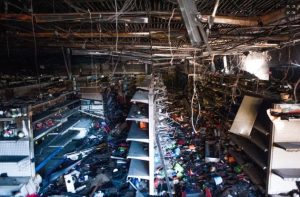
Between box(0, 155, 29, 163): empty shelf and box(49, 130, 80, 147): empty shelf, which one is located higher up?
box(0, 155, 29, 163): empty shelf

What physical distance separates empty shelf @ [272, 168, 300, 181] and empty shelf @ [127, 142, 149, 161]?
1.96 meters

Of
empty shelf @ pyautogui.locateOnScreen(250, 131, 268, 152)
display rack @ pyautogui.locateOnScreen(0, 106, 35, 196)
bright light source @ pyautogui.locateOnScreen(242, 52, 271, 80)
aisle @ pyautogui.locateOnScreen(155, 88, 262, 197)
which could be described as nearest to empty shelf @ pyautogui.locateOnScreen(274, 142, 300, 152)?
empty shelf @ pyautogui.locateOnScreen(250, 131, 268, 152)

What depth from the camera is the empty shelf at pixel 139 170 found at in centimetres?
382

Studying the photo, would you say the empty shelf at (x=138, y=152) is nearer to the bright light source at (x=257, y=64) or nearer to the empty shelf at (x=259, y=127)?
the empty shelf at (x=259, y=127)

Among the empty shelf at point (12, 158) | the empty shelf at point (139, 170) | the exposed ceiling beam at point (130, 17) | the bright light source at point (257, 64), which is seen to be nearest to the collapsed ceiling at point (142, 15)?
the exposed ceiling beam at point (130, 17)

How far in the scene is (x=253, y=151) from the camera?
4.54 metres

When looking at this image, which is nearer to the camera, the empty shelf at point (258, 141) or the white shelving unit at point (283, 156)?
the white shelving unit at point (283, 156)

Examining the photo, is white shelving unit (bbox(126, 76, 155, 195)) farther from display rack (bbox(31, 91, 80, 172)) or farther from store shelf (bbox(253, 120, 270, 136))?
store shelf (bbox(253, 120, 270, 136))

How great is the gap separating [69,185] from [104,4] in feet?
10.2

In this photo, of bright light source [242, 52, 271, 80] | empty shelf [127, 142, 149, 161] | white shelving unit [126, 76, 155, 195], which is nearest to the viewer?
white shelving unit [126, 76, 155, 195]

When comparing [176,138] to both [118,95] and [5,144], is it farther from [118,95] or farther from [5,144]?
[5,144]

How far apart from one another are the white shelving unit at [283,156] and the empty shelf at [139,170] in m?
1.94

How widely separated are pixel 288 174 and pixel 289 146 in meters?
0.43

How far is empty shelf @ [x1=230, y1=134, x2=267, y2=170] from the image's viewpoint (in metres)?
4.01
